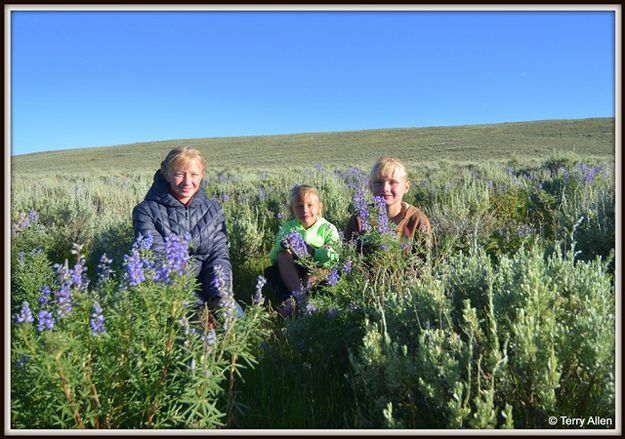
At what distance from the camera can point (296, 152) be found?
51281 millimetres

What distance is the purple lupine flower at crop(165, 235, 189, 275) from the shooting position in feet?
6.09

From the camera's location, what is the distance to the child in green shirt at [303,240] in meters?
4.15

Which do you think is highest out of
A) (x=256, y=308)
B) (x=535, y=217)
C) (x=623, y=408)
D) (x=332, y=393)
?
(x=535, y=217)

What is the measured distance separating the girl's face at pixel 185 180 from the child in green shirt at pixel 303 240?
3.14ft

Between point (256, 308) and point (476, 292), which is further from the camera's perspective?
point (476, 292)

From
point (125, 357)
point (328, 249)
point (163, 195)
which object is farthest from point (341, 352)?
point (163, 195)

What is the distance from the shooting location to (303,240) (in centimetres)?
409

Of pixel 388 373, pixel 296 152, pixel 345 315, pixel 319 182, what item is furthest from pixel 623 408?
pixel 296 152

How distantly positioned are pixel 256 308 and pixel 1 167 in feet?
5.02

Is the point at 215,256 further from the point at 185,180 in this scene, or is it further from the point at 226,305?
the point at 226,305

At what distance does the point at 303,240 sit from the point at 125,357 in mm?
2363

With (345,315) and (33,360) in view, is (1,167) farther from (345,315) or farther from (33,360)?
(345,315)

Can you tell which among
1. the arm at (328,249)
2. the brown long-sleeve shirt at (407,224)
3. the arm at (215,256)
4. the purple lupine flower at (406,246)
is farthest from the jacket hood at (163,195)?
the purple lupine flower at (406,246)

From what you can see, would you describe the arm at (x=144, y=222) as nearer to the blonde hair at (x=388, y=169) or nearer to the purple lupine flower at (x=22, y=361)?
the purple lupine flower at (x=22, y=361)
